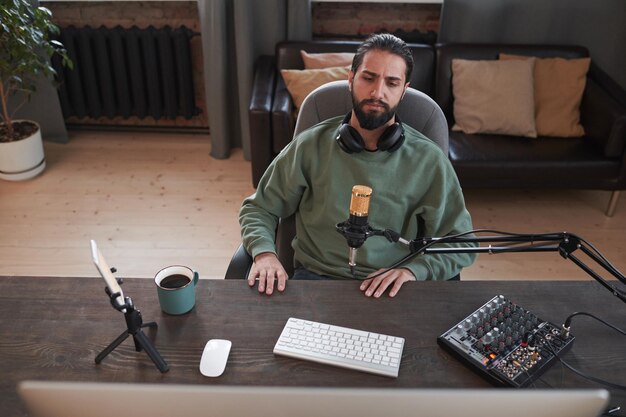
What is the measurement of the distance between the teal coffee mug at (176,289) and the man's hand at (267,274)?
16cm

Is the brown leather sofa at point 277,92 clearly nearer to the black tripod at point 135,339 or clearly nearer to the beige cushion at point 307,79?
the beige cushion at point 307,79

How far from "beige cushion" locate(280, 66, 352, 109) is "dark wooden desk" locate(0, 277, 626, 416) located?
1.80 meters

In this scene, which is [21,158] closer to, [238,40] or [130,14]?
[130,14]

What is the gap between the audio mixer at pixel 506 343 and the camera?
1093 millimetres

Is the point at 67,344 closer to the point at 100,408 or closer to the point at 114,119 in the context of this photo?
the point at 100,408

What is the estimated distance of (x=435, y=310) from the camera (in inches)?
50.1

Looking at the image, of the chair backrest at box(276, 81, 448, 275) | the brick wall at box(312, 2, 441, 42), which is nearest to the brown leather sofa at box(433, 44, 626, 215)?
the brick wall at box(312, 2, 441, 42)

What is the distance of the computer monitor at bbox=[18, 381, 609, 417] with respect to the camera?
59 centimetres

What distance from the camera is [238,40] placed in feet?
10.6

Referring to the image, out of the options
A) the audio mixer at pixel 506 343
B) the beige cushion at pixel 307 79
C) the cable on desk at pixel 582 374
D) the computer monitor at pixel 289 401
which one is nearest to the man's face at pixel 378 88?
the audio mixer at pixel 506 343

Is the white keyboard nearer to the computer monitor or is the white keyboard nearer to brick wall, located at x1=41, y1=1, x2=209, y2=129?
the computer monitor

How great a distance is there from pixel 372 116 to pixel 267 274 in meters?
0.54

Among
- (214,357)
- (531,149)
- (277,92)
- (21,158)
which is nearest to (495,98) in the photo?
(531,149)

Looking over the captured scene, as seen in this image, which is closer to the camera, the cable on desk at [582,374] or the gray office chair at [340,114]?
the cable on desk at [582,374]
